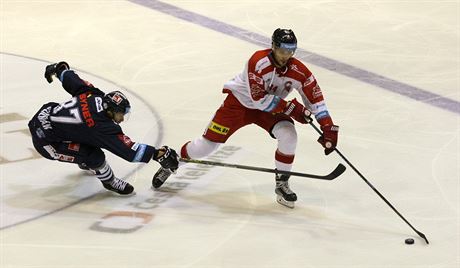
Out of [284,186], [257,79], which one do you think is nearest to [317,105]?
[257,79]

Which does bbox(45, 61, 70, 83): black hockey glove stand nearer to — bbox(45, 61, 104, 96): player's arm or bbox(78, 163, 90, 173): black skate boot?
bbox(45, 61, 104, 96): player's arm

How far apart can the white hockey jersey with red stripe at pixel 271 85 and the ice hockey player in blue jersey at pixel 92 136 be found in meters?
0.49

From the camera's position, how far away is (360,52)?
691 centimetres

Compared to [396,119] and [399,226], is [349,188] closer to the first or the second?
Answer: [399,226]

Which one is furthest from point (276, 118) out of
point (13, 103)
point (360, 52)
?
point (360, 52)

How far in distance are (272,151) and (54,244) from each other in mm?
1660

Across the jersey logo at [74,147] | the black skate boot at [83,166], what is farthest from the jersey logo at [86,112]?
the black skate boot at [83,166]

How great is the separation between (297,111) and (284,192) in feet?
1.57

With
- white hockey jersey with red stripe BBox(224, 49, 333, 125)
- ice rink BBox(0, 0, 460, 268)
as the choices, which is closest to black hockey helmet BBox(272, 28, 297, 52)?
white hockey jersey with red stripe BBox(224, 49, 333, 125)

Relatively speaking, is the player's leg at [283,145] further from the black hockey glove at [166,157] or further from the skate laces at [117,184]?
the skate laces at [117,184]

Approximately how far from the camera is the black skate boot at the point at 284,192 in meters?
4.34

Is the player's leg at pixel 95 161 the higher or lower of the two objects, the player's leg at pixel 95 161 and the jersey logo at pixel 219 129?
the lower

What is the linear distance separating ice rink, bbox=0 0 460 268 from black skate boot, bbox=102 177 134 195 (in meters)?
0.05

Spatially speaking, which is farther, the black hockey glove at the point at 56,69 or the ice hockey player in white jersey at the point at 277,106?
the black hockey glove at the point at 56,69
